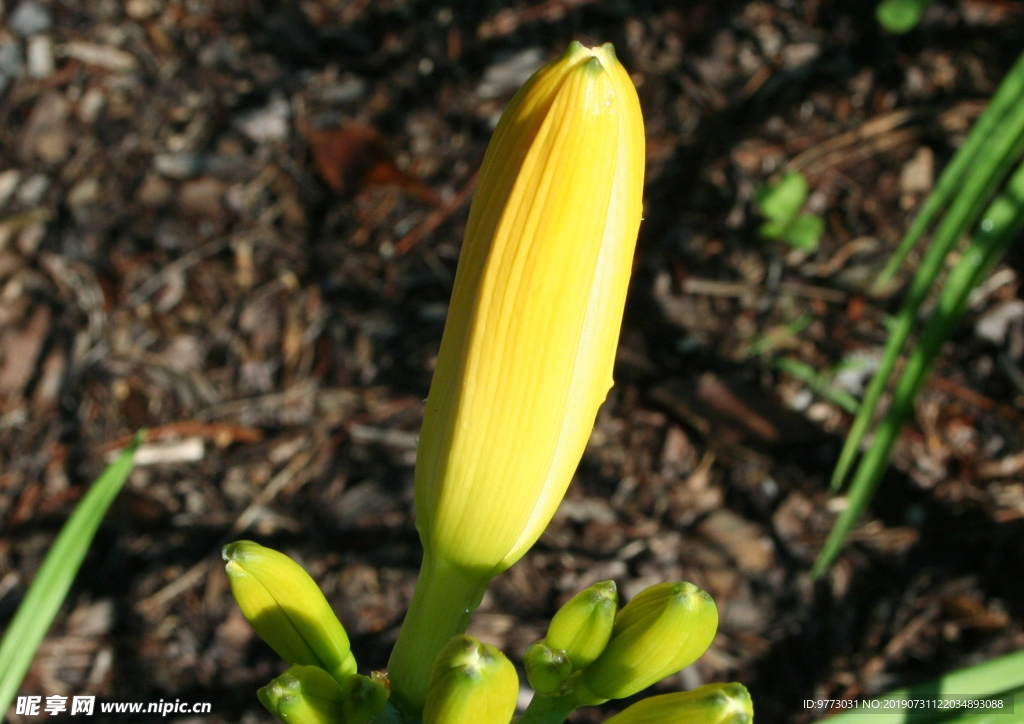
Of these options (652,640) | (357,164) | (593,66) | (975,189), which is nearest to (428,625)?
(652,640)

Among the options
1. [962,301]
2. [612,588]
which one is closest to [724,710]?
[612,588]

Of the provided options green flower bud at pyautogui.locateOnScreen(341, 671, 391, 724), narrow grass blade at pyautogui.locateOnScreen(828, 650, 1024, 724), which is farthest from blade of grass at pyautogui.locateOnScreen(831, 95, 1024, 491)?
green flower bud at pyautogui.locateOnScreen(341, 671, 391, 724)

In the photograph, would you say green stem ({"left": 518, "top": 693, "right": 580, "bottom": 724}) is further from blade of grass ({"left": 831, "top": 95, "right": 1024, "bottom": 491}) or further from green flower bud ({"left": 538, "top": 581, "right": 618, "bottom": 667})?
blade of grass ({"left": 831, "top": 95, "right": 1024, "bottom": 491})

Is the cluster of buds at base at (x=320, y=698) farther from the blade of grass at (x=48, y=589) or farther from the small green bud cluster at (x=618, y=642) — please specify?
the blade of grass at (x=48, y=589)

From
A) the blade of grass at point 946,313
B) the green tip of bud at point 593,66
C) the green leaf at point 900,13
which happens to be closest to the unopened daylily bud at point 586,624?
the green tip of bud at point 593,66

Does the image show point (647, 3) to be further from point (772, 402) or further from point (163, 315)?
point (163, 315)

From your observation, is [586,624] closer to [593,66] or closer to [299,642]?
[299,642]
